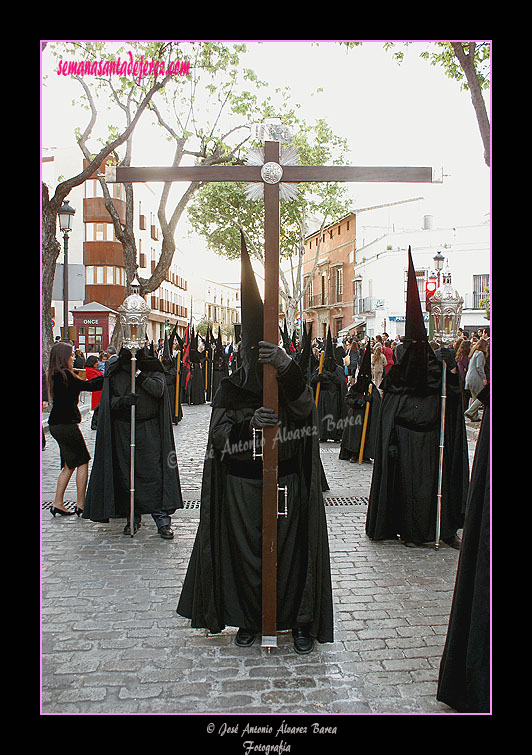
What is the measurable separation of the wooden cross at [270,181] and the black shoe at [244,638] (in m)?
0.43

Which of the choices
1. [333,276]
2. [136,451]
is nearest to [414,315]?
[136,451]

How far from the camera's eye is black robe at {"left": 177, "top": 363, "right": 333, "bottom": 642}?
4.08 meters

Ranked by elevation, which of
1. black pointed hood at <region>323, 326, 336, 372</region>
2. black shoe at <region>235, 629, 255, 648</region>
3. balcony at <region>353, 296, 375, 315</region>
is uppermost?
balcony at <region>353, 296, 375, 315</region>

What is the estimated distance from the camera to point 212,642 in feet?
13.6

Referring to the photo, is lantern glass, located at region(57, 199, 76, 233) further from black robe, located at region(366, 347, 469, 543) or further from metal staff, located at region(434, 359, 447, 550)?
metal staff, located at region(434, 359, 447, 550)

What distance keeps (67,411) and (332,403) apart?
7602 millimetres

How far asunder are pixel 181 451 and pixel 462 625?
925 cm

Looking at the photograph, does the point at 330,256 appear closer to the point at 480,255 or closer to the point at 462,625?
the point at 480,255

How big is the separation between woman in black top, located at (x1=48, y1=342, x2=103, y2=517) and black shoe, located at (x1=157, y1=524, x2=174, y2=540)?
1290 millimetres

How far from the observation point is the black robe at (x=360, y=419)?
1075cm

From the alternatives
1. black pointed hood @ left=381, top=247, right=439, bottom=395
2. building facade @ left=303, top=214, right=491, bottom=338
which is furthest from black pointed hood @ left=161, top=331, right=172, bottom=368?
building facade @ left=303, top=214, right=491, bottom=338

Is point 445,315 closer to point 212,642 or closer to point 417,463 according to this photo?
point 417,463

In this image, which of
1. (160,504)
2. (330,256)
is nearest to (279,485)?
(160,504)

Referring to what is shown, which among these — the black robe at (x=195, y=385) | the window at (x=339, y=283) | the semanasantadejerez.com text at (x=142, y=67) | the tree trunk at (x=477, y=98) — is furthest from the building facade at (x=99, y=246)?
the tree trunk at (x=477, y=98)
